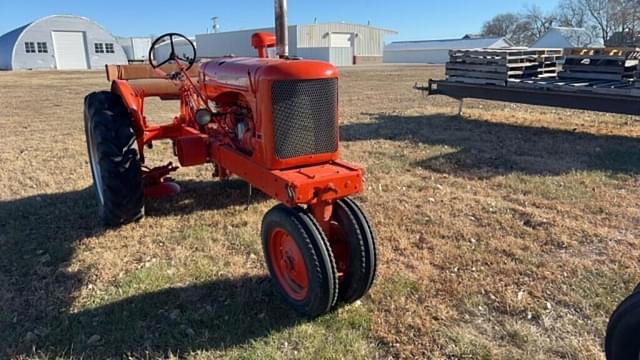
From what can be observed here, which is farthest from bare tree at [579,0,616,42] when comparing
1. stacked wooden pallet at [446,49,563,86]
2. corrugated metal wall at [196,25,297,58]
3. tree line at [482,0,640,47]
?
stacked wooden pallet at [446,49,563,86]

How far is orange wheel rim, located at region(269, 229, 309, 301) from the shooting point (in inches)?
115

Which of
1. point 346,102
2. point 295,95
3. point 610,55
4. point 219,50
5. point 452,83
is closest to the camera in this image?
point 295,95

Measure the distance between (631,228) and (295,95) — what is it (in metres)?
3.36

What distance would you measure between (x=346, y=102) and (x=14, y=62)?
39736 millimetres

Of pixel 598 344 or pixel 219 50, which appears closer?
pixel 598 344

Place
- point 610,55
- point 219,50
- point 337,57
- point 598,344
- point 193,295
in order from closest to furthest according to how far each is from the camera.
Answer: point 598,344 < point 193,295 < point 610,55 < point 337,57 < point 219,50

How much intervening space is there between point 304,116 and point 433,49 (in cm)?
6437

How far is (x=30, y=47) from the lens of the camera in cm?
4231

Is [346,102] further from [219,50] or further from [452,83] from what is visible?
[219,50]

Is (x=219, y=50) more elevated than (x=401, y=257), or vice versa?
(x=219, y=50)

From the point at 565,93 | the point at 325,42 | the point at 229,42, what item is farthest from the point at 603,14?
the point at 565,93

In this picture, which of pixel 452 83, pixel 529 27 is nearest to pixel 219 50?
pixel 529 27

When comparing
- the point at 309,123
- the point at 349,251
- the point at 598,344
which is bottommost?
the point at 598,344

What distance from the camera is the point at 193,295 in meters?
3.31
